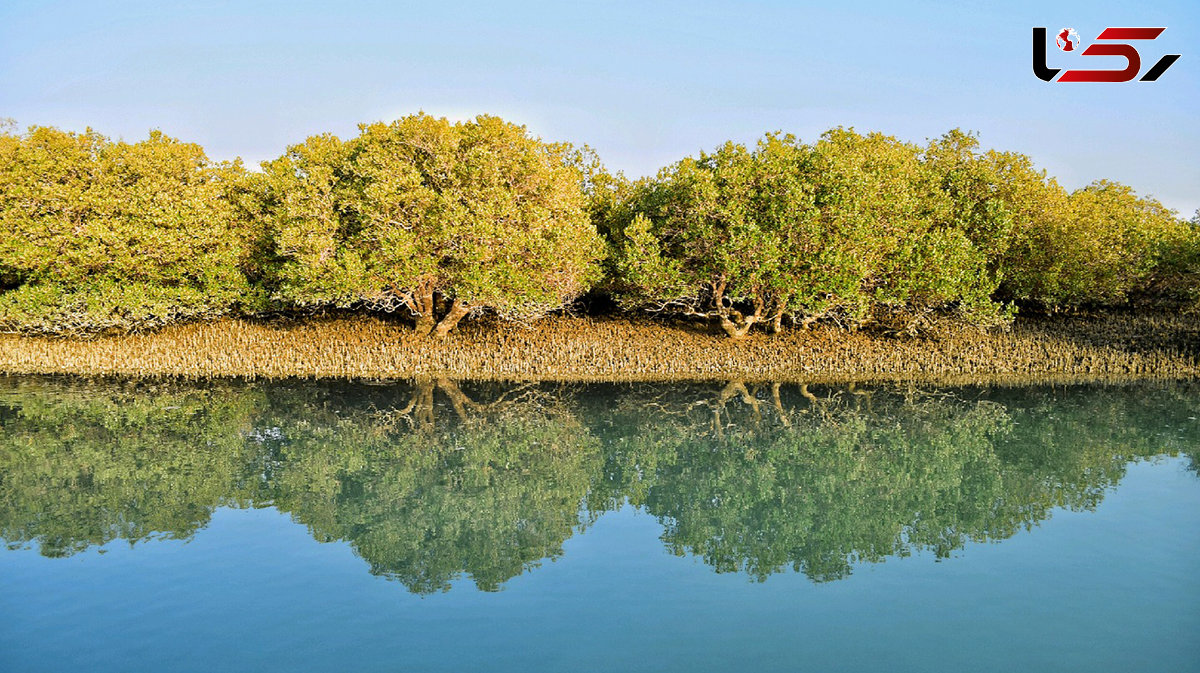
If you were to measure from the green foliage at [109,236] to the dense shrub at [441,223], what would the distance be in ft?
9.67

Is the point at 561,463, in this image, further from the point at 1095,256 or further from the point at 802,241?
the point at 1095,256

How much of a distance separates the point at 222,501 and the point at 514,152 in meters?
17.7

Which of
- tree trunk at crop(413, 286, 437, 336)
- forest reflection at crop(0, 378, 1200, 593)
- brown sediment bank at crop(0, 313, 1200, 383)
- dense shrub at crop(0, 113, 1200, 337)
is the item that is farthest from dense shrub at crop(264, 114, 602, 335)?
forest reflection at crop(0, 378, 1200, 593)

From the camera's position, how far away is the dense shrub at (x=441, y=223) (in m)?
27.4

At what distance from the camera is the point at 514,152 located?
2852 centimetres

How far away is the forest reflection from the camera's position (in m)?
12.2

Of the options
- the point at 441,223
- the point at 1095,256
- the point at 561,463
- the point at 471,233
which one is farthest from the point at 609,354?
the point at 1095,256

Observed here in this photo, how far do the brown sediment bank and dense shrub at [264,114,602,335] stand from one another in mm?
1825

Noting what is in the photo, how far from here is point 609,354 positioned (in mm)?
27641

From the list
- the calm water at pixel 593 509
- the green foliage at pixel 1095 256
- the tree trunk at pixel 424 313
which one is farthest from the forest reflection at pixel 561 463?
the green foliage at pixel 1095 256

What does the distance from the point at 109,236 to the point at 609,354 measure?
17.3m

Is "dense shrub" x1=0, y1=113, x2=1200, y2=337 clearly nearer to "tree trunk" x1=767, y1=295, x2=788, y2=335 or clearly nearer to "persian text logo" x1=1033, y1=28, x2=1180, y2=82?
"tree trunk" x1=767, y1=295, x2=788, y2=335

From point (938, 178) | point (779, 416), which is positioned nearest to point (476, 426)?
point (779, 416)

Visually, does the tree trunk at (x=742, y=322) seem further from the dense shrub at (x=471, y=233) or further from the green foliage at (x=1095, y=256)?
the green foliage at (x=1095, y=256)
